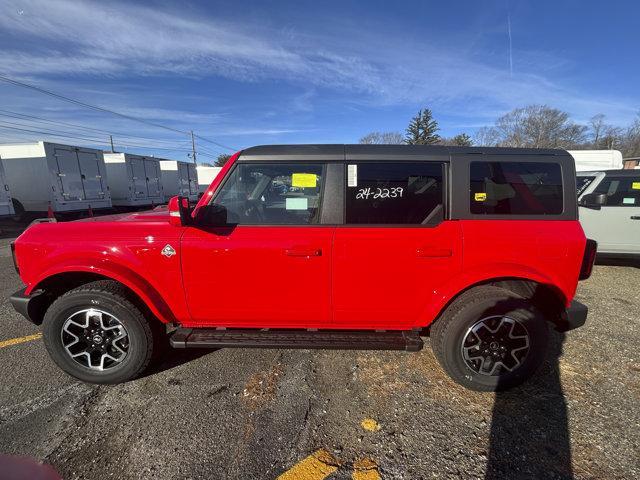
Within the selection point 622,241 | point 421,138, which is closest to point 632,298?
point 622,241

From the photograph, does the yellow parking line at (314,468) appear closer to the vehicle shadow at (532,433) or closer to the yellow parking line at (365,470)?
the yellow parking line at (365,470)

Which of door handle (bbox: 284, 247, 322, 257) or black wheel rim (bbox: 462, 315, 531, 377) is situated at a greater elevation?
door handle (bbox: 284, 247, 322, 257)

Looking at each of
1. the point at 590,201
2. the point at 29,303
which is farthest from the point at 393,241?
the point at 590,201

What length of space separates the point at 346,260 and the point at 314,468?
1364 millimetres

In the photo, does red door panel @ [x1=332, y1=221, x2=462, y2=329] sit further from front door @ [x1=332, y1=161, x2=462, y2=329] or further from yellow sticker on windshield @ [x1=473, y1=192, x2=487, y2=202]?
yellow sticker on windshield @ [x1=473, y1=192, x2=487, y2=202]

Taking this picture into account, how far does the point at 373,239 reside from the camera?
248 cm

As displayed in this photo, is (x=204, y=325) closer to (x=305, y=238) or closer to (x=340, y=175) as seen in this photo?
(x=305, y=238)

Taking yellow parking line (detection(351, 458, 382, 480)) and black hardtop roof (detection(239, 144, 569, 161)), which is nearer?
yellow parking line (detection(351, 458, 382, 480))

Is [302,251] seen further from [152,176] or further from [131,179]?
[152,176]

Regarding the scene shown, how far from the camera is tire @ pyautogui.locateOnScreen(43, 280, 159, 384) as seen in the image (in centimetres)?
256

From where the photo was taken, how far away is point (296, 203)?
2.64 m

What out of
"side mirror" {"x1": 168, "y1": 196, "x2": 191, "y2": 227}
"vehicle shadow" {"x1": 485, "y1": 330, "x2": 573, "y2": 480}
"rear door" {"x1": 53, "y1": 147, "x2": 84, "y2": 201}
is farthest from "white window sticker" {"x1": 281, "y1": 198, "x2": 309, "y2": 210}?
"rear door" {"x1": 53, "y1": 147, "x2": 84, "y2": 201}

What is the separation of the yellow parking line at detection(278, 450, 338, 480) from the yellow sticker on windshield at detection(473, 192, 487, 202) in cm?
212

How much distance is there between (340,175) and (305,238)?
577 mm
